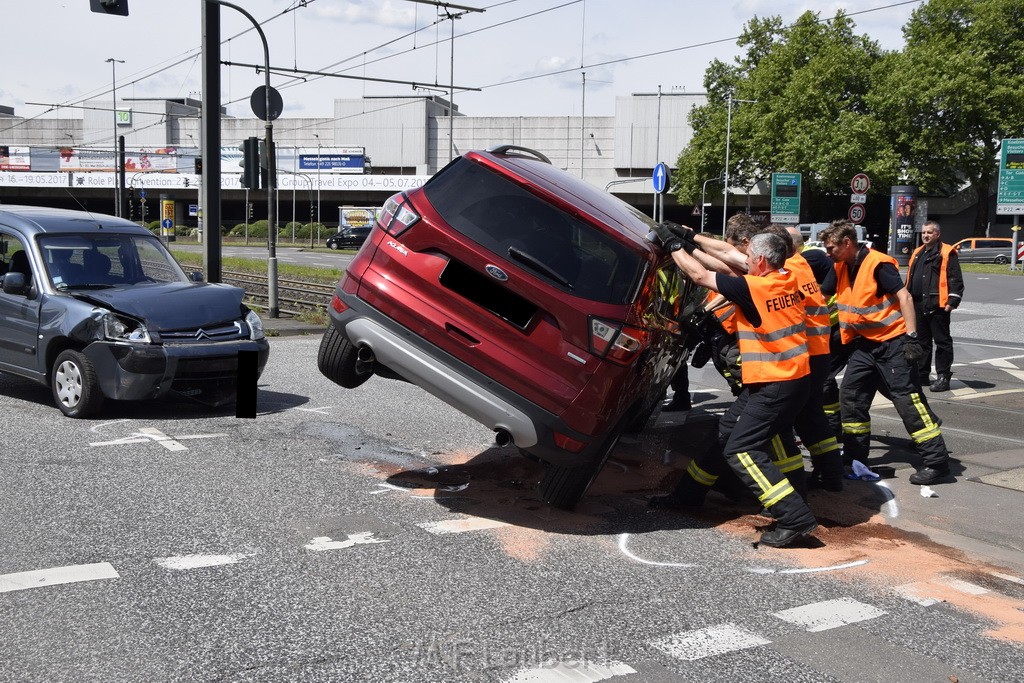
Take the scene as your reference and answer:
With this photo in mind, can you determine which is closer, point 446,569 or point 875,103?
point 446,569

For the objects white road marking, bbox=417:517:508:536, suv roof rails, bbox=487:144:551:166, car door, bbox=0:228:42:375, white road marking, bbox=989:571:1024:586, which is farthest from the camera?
car door, bbox=0:228:42:375

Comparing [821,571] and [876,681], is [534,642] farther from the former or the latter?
[821,571]

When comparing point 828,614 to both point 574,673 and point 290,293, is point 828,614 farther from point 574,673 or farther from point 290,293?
point 290,293

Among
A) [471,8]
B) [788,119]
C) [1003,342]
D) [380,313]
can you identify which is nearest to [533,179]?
[380,313]

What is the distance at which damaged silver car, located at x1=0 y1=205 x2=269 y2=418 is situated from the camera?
837cm

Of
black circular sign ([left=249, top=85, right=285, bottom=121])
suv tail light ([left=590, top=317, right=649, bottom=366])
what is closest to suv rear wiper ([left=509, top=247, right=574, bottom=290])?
suv tail light ([left=590, top=317, right=649, bottom=366])

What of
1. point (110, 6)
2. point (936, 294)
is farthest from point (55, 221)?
point (936, 294)

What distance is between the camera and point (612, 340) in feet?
18.2

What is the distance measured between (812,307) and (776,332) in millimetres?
540

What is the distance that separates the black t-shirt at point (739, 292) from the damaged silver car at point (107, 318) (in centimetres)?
470

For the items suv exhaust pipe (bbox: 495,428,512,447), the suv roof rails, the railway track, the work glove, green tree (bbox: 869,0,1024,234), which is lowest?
the railway track

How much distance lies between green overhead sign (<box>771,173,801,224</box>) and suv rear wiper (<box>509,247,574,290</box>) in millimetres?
43824

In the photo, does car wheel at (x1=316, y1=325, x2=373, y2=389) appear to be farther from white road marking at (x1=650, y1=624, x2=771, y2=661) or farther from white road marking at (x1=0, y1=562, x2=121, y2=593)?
white road marking at (x1=650, y1=624, x2=771, y2=661)

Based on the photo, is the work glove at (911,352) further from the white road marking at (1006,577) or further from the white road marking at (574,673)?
the white road marking at (574,673)
